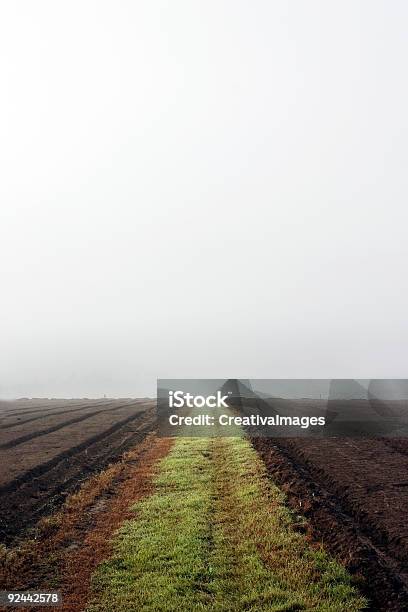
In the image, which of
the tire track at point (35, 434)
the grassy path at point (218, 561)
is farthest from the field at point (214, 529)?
the tire track at point (35, 434)

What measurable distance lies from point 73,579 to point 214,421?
123 ft

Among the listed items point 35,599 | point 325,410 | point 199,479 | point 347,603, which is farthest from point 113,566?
point 325,410

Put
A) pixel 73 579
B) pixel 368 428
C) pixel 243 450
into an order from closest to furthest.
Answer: pixel 73 579, pixel 243 450, pixel 368 428

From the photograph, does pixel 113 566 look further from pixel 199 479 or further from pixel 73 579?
pixel 199 479

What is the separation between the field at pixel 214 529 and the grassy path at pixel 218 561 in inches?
1.8

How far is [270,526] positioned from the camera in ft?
54.9

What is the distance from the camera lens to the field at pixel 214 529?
1248cm

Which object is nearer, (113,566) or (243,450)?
(113,566)

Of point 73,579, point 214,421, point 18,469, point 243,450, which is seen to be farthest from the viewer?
point 214,421

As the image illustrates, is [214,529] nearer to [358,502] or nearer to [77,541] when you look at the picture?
[77,541]

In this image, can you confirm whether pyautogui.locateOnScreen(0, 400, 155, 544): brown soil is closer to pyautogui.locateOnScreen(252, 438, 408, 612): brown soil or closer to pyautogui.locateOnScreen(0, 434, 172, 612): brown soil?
pyautogui.locateOnScreen(0, 434, 172, 612): brown soil

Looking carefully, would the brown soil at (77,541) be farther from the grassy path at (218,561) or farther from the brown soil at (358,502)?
the brown soil at (358,502)

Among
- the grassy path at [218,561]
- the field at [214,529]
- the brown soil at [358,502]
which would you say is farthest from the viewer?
the brown soil at [358,502]

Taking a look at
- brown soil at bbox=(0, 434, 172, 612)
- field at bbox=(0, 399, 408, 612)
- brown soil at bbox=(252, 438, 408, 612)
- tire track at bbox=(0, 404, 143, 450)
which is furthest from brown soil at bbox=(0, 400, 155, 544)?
brown soil at bbox=(252, 438, 408, 612)
